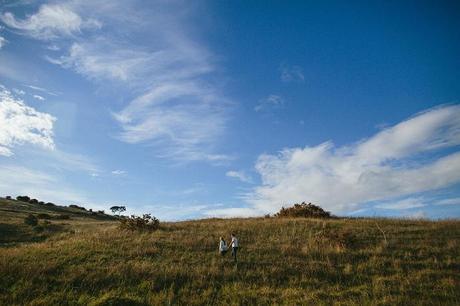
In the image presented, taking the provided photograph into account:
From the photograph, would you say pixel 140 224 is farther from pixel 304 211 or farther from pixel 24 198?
pixel 24 198

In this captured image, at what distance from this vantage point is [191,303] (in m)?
16.5

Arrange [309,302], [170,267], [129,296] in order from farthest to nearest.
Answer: [170,267], [129,296], [309,302]

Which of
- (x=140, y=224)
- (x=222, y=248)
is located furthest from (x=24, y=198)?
(x=222, y=248)

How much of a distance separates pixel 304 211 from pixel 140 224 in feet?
54.9

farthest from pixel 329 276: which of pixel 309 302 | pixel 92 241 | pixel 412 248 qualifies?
pixel 92 241

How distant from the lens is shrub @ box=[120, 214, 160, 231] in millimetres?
32594

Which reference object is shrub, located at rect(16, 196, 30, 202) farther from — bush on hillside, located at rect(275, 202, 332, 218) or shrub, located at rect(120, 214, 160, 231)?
bush on hillside, located at rect(275, 202, 332, 218)

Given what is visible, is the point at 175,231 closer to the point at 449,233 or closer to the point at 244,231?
the point at 244,231

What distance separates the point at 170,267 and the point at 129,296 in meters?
3.73

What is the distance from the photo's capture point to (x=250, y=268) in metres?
21.0

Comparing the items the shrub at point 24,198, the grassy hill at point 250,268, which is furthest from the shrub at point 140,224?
the shrub at point 24,198

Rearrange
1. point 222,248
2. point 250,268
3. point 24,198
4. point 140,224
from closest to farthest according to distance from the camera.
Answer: point 250,268
point 222,248
point 140,224
point 24,198

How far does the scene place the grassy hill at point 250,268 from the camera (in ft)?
55.2

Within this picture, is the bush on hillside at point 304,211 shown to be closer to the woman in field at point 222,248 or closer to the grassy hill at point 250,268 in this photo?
the grassy hill at point 250,268
